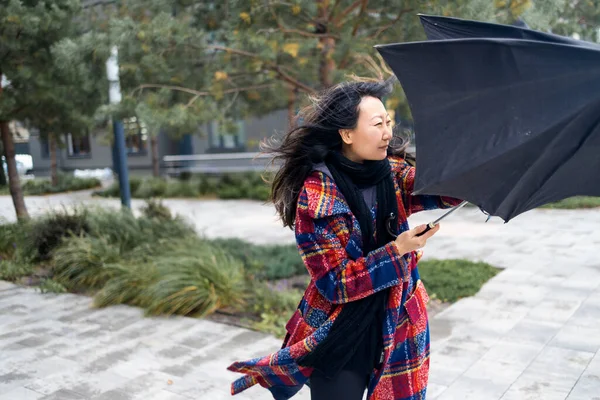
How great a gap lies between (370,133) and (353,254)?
18.2 inches

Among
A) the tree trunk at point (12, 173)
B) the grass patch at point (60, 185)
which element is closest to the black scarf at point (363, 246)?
the tree trunk at point (12, 173)

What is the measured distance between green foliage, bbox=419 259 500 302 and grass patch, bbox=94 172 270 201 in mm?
9556

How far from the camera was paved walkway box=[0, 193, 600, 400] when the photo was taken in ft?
13.4

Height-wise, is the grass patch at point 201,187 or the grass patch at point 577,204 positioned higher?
the grass patch at point 201,187

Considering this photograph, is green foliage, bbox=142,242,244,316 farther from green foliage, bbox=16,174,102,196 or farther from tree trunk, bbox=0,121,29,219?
green foliage, bbox=16,174,102,196

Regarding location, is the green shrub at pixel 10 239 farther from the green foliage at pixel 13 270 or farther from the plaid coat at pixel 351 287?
the plaid coat at pixel 351 287

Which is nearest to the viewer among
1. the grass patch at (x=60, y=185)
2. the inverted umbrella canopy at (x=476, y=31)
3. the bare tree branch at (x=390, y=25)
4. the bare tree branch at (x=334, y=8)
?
the inverted umbrella canopy at (x=476, y=31)

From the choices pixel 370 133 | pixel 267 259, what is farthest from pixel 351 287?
pixel 267 259

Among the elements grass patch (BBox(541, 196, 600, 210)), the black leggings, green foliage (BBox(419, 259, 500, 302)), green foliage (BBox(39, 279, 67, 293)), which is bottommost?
grass patch (BBox(541, 196, 600, 210))

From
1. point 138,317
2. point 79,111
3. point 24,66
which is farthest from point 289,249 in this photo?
point 24,66

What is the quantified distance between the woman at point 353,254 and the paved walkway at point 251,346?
159 cm

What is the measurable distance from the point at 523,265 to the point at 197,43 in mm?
4631

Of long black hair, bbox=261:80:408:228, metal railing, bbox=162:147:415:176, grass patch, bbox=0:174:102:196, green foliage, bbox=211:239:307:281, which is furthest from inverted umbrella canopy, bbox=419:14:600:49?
metal railing, bbox=162:147:415:176

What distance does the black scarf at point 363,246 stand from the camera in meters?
2.26
